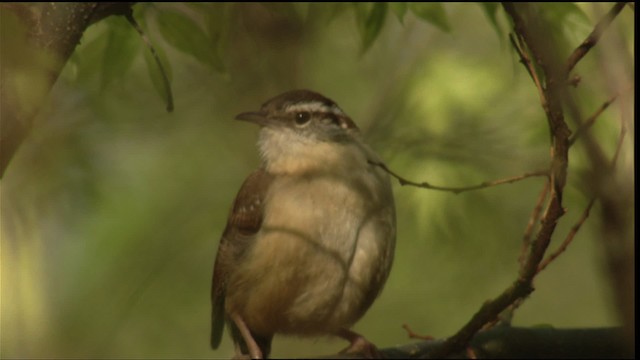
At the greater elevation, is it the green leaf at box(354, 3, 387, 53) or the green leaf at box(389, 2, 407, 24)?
the green leaf at box(389, 2, 407, 24)

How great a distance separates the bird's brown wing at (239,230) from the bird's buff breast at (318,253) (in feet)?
0.23

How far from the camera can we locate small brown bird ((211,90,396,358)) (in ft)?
14.9

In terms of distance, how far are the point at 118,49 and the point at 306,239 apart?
1.18 meters

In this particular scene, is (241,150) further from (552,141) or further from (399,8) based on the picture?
(552,141)

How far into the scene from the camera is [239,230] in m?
4.85

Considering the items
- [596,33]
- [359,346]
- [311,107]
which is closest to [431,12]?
[311,107]

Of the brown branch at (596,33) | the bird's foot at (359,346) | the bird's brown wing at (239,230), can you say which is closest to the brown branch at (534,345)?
A: the bird's foot at (359,346)

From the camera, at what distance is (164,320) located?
20.5ft

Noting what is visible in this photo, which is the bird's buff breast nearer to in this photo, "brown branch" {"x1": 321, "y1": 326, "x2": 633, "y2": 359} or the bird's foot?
the bird's foot

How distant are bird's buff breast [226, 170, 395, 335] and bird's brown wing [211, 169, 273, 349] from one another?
0.07 m

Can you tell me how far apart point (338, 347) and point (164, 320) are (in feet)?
3.90

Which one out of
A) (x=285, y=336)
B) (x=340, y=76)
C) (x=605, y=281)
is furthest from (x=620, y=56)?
(x=340, y=76)

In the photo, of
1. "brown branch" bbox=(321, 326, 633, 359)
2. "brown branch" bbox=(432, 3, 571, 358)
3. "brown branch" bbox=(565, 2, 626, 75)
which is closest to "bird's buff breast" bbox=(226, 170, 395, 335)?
"brown branch" bbox=(321, 326, 633, 359)

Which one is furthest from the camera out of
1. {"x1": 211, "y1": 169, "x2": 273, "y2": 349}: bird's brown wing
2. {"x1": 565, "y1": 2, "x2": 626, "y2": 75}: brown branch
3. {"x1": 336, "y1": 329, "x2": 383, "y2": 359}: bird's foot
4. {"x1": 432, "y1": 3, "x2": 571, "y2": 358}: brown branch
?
{"x1": 211, "y1": 169, "x2": 273, "y2": 349}: bird's brown wing
